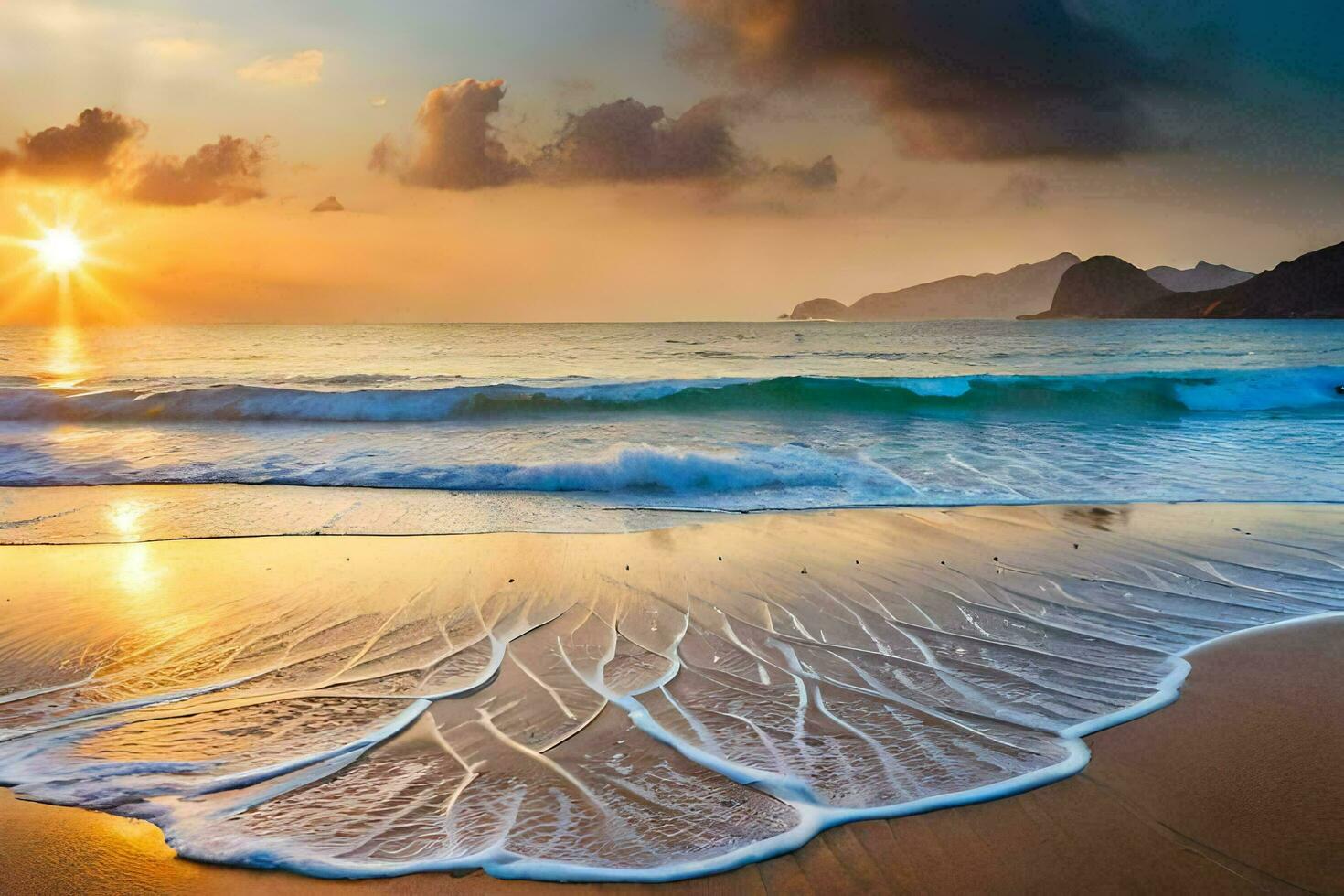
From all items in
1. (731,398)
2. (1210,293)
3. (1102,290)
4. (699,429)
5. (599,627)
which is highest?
(1102,290)

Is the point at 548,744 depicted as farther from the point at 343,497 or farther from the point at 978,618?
the point at 343,497

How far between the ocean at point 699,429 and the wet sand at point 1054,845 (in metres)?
5.78

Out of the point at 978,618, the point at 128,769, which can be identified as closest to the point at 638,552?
the point at 978,618

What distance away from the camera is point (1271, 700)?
3730 millimetres

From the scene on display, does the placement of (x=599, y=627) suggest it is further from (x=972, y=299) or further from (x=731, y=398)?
(x=972, y=299)

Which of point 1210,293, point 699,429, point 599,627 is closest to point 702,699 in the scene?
point 599,627

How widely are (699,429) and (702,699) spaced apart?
526 inches

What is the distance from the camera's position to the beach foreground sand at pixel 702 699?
260 centimetres

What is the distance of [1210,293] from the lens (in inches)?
5591

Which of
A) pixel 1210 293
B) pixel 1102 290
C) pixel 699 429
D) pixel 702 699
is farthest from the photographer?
pixel 1102 290

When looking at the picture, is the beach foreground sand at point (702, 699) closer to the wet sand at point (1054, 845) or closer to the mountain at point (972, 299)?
the wet sand at point (1054, 845)

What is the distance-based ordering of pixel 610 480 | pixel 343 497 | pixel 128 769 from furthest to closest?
pixel 610 480 → pixel 343 497 → pixel 128 769

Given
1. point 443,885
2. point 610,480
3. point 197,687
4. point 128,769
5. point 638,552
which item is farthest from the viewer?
point 610,480

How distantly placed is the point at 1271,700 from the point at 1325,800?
1.06 meters
